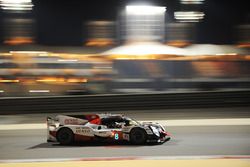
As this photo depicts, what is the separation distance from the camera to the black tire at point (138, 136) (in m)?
9.42

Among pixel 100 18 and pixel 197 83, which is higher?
pixel 100 18

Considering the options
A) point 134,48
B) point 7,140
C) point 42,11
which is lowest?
point 7,140

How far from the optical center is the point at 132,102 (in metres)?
16.9

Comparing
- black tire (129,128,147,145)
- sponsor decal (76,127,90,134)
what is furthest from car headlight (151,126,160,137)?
sponsor decal (76,127,90,134)

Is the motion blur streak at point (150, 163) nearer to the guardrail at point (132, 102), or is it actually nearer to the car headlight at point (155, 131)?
the car headlight at point (155, 131)

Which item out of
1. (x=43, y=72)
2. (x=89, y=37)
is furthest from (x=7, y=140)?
(x=89, y=37)

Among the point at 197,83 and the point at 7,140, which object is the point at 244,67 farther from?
the point at 7,140

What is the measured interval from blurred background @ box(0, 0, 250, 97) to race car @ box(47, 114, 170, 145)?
924 cm

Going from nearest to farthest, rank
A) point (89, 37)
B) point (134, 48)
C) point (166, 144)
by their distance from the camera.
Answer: point (166, 144), point (134, 48), point (89, 37)

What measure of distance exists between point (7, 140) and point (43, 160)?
3.51 metres

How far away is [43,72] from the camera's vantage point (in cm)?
1981

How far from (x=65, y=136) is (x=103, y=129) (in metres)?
0.86

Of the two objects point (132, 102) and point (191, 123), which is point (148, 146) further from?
point (132, 102)

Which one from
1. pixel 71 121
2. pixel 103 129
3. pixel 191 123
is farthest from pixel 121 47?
pixel 103 129
